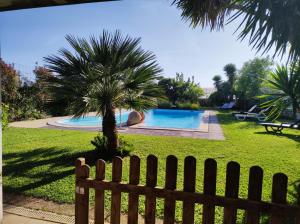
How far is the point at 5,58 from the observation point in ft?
50.2

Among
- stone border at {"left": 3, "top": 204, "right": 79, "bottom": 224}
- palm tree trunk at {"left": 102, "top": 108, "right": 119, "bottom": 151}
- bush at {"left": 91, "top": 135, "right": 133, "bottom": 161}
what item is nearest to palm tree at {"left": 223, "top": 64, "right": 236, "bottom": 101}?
bush at {"left": 91, "top": 135, "right": 133, "bottom": 161}

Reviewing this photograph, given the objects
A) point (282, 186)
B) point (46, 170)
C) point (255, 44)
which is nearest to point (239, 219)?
point (282, 186)

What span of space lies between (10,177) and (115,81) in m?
2.97

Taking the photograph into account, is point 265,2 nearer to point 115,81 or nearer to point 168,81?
point 115,81

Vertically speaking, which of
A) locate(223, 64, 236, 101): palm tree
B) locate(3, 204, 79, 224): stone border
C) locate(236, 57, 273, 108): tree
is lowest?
locate(3, 204, 79, 224): stone border

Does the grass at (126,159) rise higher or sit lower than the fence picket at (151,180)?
lower

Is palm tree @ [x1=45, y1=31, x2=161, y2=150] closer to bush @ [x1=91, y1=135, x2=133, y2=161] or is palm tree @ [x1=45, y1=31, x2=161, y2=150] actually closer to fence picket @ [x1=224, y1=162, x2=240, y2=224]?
bush @ [x1=91, y1=135, x2=133, y2=161]

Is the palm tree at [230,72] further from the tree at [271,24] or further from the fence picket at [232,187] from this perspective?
the fence picket at [232,187]

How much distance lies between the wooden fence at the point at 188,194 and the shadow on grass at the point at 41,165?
8.29 ft

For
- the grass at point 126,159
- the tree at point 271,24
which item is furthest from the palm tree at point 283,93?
the grass at point 126,159

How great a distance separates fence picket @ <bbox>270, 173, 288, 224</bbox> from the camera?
1.78 meters

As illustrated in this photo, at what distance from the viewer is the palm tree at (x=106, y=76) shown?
5.24m

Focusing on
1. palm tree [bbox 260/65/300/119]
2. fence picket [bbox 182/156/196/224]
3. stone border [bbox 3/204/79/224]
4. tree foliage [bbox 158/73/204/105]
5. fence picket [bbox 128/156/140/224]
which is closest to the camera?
fence picket [bbox 182/156/196/224]

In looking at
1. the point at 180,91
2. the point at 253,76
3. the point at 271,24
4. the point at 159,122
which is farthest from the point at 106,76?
the point at 180,91
